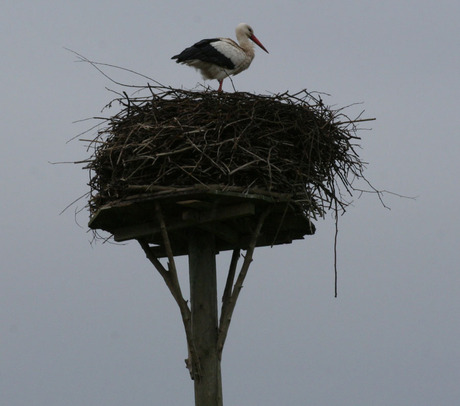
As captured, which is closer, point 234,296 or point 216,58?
point 234,296

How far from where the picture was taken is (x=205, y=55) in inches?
390

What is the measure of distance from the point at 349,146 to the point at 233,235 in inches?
57.1

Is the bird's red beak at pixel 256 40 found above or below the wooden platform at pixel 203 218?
above

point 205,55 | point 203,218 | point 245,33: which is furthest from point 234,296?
point 245,33

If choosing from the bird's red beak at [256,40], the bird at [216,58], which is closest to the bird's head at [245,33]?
the bird's red beak at [256,40]

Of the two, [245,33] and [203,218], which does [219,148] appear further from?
[245,33]

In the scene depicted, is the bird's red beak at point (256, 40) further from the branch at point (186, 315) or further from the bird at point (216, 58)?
the branch at point (186, 315)

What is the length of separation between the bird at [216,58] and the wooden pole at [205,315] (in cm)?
314

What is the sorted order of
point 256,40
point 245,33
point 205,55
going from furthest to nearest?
point 256,40
point 245,33
point 205,55

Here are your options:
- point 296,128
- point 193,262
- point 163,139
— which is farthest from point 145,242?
point 296,128

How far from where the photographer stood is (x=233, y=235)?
24.9 ft

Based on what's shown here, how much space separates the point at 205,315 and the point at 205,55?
12.4 feet

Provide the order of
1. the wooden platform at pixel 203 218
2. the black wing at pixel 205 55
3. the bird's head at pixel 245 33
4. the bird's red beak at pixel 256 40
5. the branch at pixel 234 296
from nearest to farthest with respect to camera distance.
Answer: the wooden platform at pixel 203 218 < the branch at pixel 234 296 < the black wing at pixel 205 55 < the bird's head at pixel 245 33 < the bird's red beak at pixel 256 40

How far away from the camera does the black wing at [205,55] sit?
32.5 feet
